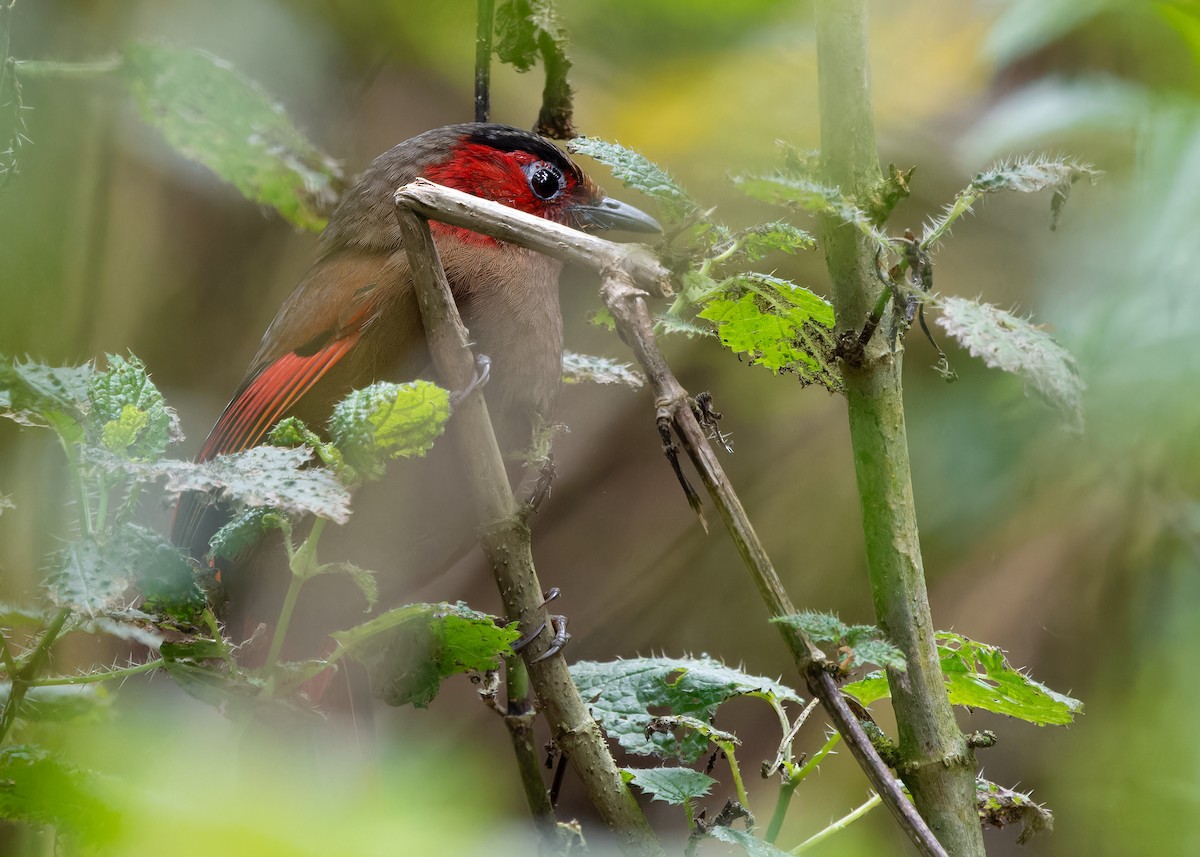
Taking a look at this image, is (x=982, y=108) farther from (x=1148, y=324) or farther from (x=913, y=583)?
(x=913, y=583)

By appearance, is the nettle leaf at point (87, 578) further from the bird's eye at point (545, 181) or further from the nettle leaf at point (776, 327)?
the bird's eye at point (545, 181)

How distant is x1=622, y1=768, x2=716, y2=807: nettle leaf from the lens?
35.5 inches

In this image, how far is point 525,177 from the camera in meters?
1.78

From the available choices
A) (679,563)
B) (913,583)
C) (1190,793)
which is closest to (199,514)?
(913,583)

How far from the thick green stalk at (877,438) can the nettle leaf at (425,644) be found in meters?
0.35

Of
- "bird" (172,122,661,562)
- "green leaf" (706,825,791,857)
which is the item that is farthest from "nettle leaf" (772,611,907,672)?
"bird" (172,122,661,562)

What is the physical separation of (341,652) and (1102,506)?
5.76 ft

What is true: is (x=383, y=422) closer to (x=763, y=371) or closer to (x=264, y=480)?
(x=264, y=480)

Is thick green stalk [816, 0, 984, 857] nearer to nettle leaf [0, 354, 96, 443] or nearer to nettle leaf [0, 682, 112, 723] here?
nettle leaf [0, 354, 96, 443]

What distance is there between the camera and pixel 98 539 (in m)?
0.80

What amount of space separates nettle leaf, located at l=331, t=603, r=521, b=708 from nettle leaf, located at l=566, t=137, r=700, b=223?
41 cm

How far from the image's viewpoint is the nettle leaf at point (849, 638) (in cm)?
71

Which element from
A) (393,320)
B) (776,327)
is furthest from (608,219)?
(776,327)

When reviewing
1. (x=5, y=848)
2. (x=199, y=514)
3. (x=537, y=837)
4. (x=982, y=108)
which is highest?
(x=982, y=108)
